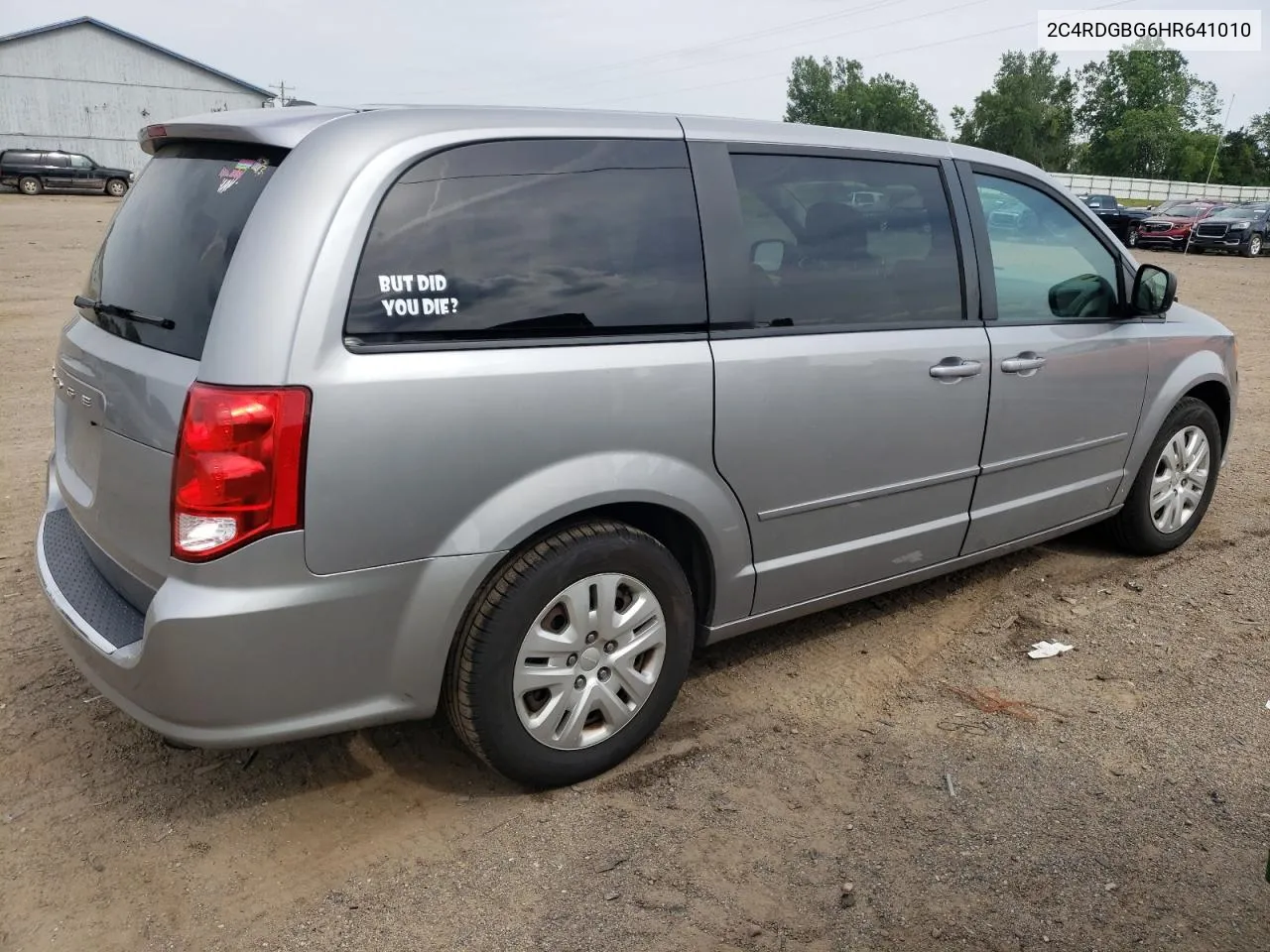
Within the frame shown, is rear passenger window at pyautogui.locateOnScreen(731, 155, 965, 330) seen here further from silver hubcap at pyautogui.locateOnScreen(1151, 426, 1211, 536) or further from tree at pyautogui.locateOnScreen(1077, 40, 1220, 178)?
tree at pyautogui.locateOnScreen(1077, 40, 1220, 178)

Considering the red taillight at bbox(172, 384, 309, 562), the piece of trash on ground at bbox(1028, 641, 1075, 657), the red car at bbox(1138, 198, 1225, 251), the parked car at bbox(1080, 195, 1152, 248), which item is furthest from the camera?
the parked car at bbox(1080, 195, 1152, 248)

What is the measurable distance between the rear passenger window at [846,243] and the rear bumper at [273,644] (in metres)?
1.32

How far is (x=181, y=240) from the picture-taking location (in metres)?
2.72

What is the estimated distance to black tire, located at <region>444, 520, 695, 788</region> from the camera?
8.89 feet

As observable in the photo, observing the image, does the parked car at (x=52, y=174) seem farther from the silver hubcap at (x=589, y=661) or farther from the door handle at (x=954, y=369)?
the silver hubcap at (x=589, y=661)

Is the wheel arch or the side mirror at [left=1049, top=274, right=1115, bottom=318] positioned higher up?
the side mirror at [left=1049, top=274, right=1115, bottom=318]

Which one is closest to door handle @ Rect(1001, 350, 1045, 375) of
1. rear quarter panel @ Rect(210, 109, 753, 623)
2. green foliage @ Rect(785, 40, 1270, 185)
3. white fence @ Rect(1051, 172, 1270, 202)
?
rear quarter panel @ Rect(210, 109, 753, 623)

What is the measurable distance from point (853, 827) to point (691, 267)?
1645 millimetres

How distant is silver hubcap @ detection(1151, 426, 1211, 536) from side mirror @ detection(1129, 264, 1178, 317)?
749 millimetres

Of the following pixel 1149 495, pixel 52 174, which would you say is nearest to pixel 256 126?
pixel 1149 495

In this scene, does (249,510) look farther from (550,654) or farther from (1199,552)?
(1199,552)

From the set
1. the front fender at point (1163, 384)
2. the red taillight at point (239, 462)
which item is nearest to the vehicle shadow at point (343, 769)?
the red taillight at point (239, 462)

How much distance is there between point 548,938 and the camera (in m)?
2.47

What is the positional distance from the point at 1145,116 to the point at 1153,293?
103 meters
